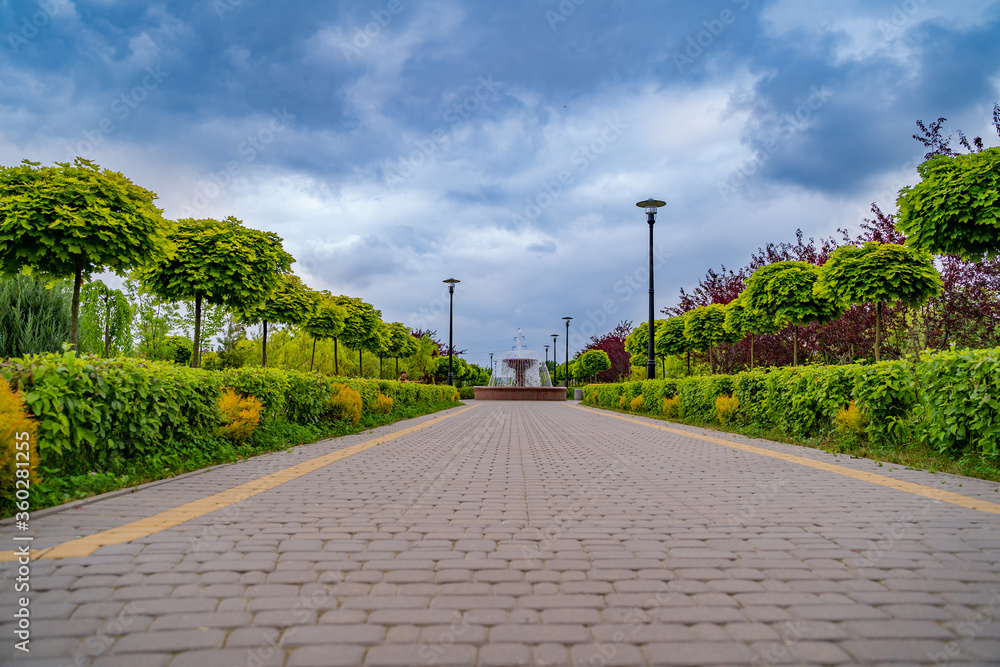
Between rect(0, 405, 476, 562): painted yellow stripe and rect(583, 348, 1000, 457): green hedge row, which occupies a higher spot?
rect(583, 348, 1000, 457): green hedge row

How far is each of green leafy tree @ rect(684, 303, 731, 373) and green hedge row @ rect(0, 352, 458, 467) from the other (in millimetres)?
15412

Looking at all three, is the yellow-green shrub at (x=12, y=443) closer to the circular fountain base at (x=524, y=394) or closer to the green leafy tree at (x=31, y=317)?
the green leafy tree at (x=31, y=317)

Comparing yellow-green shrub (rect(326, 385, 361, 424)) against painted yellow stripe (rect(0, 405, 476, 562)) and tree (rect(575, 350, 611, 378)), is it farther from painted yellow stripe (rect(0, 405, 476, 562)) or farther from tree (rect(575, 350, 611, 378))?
tree (rect(575, 350, 611, 378))

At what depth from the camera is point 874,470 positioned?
6.45 metres

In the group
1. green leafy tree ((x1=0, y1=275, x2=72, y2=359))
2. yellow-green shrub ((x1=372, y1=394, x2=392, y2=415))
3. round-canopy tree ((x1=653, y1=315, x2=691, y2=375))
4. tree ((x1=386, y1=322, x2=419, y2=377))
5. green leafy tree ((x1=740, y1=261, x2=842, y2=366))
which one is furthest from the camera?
tree ((x1=386, y1=322, x2=419, y2=377))

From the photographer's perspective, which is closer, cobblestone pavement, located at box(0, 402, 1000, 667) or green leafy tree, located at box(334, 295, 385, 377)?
cobblestone pavement, located at box(0, 402, 1000, 667)

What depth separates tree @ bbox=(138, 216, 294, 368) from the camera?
33.4 feet

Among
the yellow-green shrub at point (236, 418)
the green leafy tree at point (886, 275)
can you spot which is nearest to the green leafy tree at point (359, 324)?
the yellow-green shrub at point (236, 418)

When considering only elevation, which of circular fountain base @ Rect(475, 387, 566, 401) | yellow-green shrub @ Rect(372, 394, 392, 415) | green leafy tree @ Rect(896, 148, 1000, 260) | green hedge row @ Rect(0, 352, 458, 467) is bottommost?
circular fountain base @ Rect(475, 387, 566, 401)

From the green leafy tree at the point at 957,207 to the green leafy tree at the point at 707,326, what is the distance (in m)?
11.2

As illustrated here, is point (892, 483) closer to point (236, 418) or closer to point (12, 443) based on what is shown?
point (12, 443)

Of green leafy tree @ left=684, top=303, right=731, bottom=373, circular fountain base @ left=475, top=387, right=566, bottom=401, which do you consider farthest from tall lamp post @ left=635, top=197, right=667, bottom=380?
circular fountain base @ left=475, top=387, right=566, bottom=401

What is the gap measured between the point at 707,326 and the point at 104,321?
1976cm

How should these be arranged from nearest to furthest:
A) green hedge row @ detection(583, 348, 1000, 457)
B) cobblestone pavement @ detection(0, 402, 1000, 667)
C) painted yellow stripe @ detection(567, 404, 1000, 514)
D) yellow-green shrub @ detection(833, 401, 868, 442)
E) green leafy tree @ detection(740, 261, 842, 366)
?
cobblestone pavement @ detection(0, 402, 1000, 667) → painted yellow stripe @ detection(567, 404, 1000, 514) → green hedge row @ detection(583, 348, 1000, 457) → yellow-green shrub @ detection(833, 401, 868, 442) → green leafy tree @ detection(740, 261, 842, 366)
